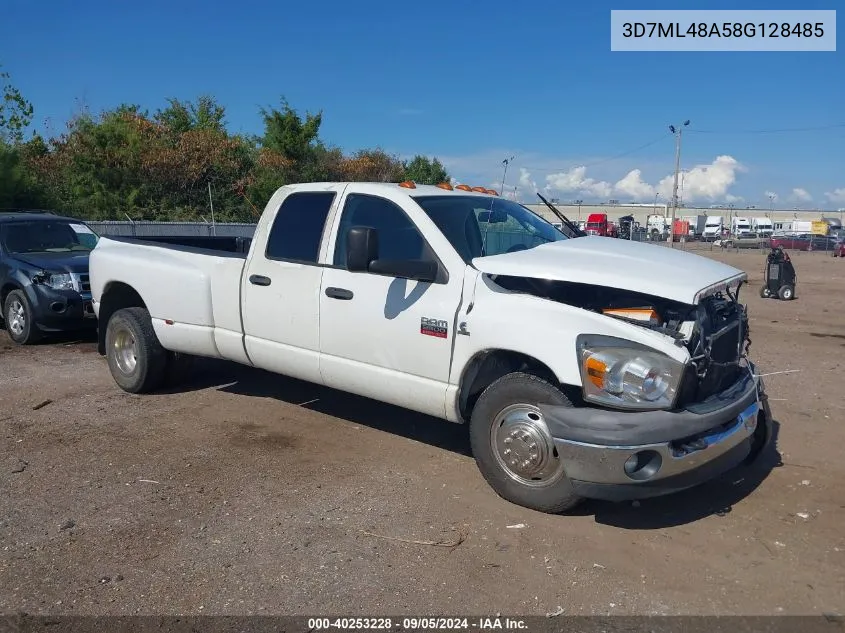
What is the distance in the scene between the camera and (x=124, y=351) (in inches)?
283

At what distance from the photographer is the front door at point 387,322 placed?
491 cm

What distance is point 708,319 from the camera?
456 cm

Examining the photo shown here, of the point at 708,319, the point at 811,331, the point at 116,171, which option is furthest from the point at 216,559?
the point at 116,171

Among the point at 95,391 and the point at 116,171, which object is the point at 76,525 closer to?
the point at 95,391

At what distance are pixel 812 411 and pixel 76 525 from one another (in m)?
6.02

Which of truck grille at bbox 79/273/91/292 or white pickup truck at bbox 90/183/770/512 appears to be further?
truck grille at bbox 79/273/91/292

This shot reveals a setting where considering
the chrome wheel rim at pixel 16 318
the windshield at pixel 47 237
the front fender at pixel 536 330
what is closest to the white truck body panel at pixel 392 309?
the front fender at pixel 536 330

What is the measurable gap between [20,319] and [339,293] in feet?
20.7

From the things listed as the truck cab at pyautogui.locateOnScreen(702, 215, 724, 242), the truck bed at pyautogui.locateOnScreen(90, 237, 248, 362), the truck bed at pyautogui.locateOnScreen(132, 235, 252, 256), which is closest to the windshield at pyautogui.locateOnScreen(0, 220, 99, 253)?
the truck bed at pyautogui.locateOnScreen(132, 235, 252, 256)

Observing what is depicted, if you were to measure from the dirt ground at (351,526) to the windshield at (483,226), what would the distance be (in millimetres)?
1552

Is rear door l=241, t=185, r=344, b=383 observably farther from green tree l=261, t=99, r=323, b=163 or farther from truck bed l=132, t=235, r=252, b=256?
green tree l=261, t=99, r=323, b=163

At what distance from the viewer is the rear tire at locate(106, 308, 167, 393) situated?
22.5 ft

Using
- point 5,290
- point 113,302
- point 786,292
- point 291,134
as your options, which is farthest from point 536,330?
point 291,134

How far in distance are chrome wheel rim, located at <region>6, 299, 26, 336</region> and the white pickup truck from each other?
13.8 feet
